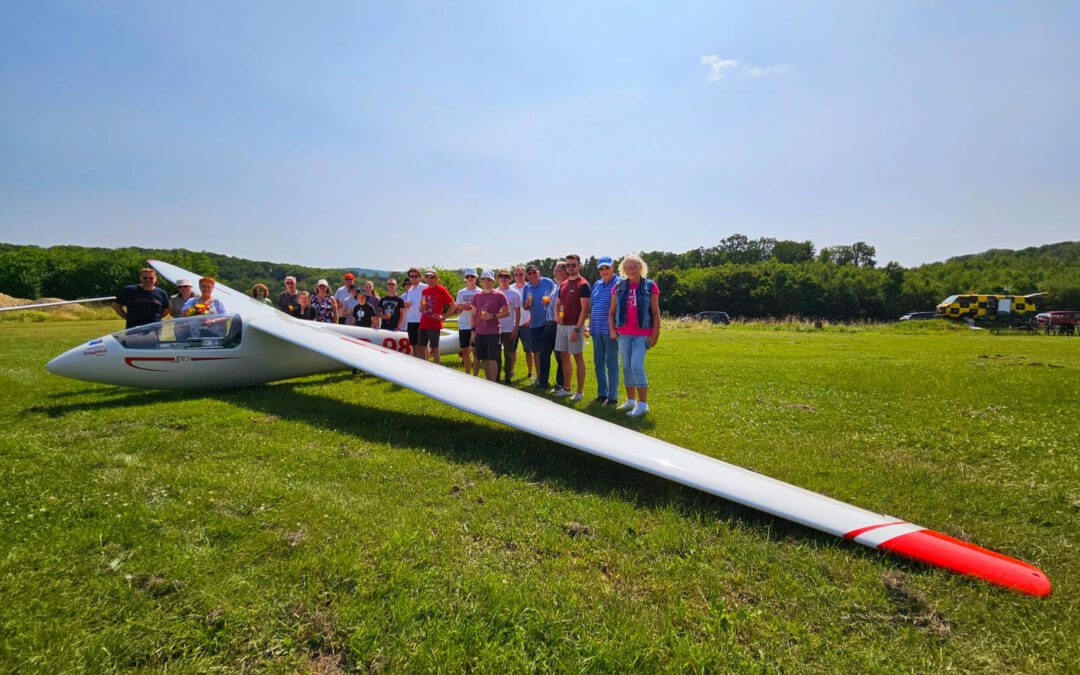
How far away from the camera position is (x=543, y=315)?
826 cm

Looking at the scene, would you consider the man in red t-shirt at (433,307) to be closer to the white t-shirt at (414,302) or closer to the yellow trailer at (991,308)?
the white t-shirt at (414,302)

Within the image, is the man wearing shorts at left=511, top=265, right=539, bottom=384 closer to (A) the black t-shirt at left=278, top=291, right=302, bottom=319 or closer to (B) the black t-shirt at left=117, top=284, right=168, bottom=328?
(A) the black t-shirt at left=278, top=291, right=302, bottom=319

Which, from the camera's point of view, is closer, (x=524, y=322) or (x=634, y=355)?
(x=634, y=355)

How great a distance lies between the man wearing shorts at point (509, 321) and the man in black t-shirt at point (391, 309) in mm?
3071

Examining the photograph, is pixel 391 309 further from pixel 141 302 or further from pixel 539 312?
pixel 141 302

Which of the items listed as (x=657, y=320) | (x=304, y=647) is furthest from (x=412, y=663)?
(x=657, y=320)

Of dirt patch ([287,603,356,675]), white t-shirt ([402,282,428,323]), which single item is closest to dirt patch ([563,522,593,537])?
dirt patch ([287,603,356,675])

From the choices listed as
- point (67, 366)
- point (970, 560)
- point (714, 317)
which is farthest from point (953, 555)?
point (714, 317)

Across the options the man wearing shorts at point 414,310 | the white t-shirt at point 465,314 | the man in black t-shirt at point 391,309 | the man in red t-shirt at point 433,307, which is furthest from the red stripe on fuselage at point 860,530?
the man in black t-shirt at point 391,309

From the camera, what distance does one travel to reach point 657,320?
6.18 meters

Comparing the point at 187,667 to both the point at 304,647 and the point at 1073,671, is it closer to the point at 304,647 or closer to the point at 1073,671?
the point at 304,647

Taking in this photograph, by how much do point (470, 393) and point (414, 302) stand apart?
4.16 metres

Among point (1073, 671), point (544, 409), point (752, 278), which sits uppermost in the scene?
point (752, 278)

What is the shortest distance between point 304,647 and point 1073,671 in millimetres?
3322
